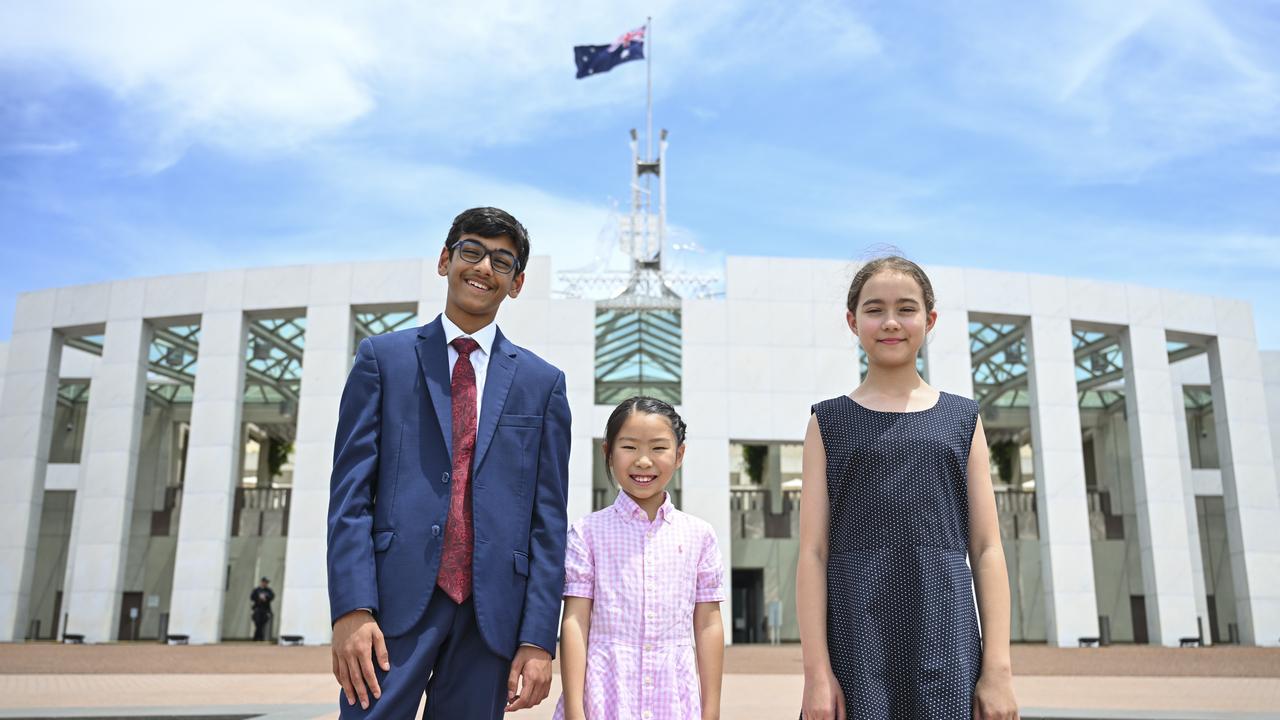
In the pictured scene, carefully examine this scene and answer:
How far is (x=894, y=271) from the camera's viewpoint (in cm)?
270

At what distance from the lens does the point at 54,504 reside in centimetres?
3038

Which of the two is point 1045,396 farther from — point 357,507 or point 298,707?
point 357,507

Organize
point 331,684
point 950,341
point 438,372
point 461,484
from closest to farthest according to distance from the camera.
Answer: point 461,484 < point 438,372 < point 331,684 < point 950,341

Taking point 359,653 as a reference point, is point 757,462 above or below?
above

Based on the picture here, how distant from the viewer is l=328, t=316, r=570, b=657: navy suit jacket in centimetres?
263

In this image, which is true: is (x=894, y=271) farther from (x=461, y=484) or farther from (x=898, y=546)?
(x=461, y=484)

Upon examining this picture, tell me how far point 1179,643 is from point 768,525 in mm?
10824

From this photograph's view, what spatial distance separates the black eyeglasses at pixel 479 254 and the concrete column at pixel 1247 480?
24.6 meters

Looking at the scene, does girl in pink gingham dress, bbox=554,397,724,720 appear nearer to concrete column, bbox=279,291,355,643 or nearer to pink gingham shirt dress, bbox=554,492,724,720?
pink gingham shirt dress, bbox=554,492,724,720

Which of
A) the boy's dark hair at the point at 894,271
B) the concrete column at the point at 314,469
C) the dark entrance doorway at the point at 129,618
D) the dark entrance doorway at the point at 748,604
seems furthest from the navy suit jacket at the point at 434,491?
the dark entrance doorway at the point at 129,618

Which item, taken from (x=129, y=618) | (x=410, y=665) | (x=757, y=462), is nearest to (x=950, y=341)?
(x=757, y=462)

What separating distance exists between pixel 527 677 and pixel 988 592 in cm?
129

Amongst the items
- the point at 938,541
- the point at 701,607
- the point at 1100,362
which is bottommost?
the point at 701,607

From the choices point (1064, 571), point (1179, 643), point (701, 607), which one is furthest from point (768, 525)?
point (701, 607)
